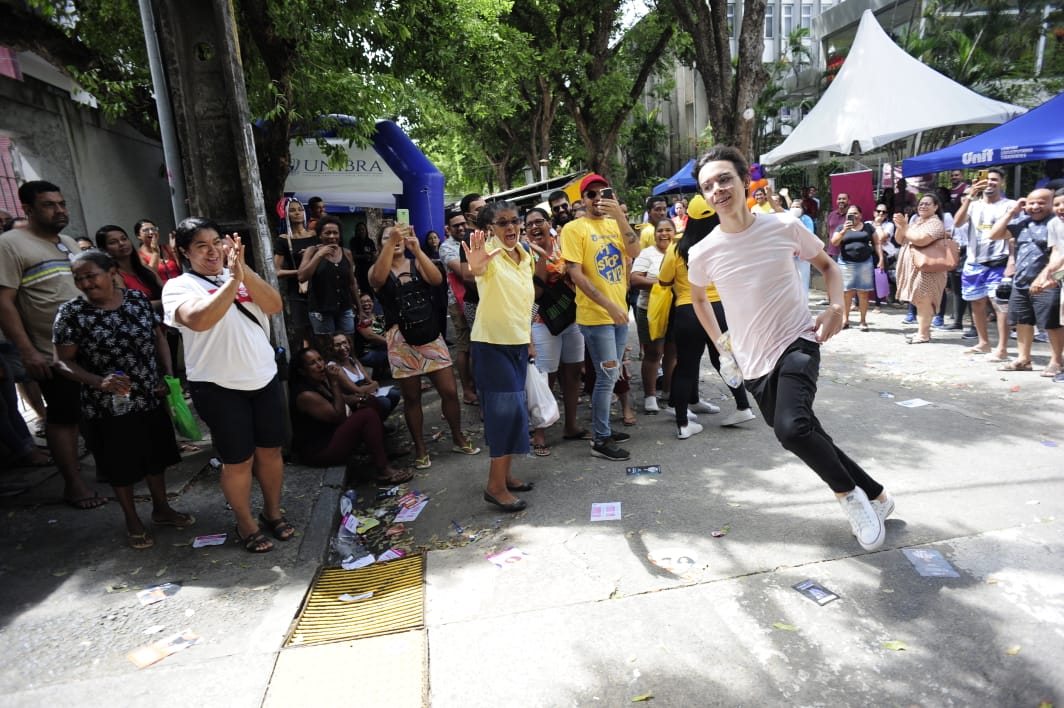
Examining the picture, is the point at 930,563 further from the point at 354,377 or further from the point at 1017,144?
the point at 1017,144

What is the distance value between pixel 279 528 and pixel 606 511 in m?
1.93

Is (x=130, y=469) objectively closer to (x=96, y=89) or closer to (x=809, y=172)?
(x=96, y=89)

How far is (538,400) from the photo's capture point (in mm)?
4770

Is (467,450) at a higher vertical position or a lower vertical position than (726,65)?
lower

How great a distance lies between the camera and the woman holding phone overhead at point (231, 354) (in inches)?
126

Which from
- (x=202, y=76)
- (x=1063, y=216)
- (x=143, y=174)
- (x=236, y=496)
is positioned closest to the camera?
(x=236, y=496)

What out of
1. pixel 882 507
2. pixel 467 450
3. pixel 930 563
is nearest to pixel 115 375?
pixel 467 450

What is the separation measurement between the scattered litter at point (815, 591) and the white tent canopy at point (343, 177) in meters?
9.96

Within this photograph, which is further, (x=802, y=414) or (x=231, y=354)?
(x=231, y=354)

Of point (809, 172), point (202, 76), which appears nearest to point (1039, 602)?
point (202, 76)

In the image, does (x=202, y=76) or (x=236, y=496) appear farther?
(x=202, y=76)

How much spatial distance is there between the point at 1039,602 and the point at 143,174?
40.7ft

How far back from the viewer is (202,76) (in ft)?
15.0

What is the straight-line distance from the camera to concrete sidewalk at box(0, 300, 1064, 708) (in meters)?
2.46
